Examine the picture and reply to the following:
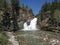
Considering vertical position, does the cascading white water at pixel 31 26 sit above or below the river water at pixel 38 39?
above

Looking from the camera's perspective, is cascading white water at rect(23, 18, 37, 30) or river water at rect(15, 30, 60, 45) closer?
river water at rect(15, 30, 60, 45)

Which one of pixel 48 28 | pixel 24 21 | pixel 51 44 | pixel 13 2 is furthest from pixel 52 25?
pixel 51 44

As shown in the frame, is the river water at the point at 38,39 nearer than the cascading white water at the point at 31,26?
Yes

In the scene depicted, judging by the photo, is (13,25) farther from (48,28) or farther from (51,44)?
(51,44)

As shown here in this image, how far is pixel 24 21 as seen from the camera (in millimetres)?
61938

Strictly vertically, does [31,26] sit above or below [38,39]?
above

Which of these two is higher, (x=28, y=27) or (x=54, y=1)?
(x=54, y=1)

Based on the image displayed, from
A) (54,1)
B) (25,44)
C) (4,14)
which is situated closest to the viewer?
(25,44)

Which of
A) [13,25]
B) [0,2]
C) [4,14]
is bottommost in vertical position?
[13,25]

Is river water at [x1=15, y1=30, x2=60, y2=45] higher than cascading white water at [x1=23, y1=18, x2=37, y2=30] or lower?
lower

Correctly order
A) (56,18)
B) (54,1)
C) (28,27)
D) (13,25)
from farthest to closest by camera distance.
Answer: (54,1) → (28,27) → (56,18) → (13,25)

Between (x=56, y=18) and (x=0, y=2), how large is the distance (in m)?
21.7

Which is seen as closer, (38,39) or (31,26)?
(38,39)

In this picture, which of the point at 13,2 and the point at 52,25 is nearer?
the point at 52,25
